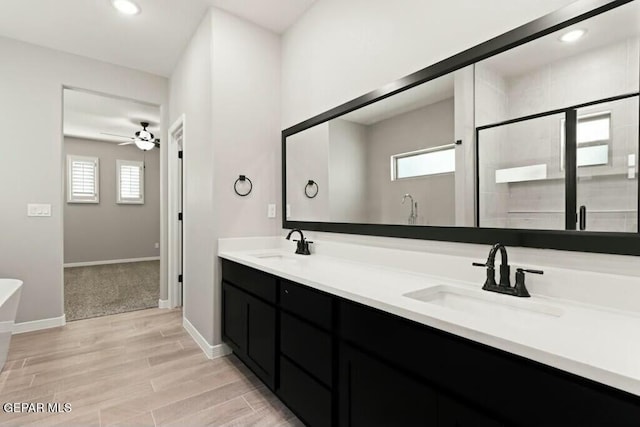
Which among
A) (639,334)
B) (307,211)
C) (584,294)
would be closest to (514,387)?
(639,334)

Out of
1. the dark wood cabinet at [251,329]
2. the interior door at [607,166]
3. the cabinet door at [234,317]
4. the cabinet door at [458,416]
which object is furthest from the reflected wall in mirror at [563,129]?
the cabinet door at [234,317]

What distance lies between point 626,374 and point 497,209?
33.0 inches

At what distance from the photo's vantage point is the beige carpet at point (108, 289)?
12.3ft

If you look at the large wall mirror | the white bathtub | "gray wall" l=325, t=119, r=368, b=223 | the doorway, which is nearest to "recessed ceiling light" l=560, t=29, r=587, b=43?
the large wall mirror

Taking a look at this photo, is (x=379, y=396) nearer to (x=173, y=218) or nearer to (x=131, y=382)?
(x=131, y=382)

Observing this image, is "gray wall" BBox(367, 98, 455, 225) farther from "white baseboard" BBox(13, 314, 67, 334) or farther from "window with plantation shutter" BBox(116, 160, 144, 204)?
"window with plantation shutter" BBox(116, 160, 144, 204)

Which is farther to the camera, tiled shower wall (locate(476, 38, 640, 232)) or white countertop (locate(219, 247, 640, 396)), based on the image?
tiled shower wall (locate(476, 38, 640, 232))

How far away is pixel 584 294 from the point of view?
1.10m

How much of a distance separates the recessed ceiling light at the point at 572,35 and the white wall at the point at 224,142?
2.16 meters

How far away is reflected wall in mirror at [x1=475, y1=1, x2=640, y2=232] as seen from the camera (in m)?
1.04

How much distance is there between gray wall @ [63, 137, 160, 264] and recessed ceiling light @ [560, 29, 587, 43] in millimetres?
7695

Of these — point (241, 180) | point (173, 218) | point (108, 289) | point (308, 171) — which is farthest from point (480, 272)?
point (108, 289)

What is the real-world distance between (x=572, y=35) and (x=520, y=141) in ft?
1.30

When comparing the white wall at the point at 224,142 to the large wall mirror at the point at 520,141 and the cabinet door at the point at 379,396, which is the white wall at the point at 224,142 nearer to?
the large wall mirror at the point at 520,141
